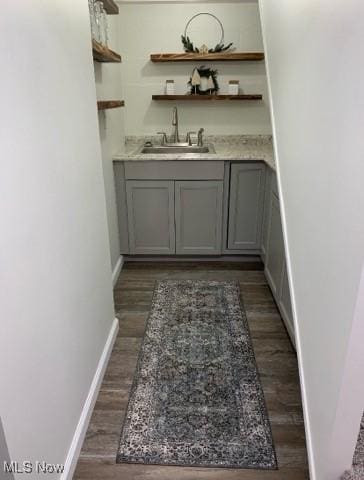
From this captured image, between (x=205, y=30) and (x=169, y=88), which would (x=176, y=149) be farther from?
(x=205, y=30)

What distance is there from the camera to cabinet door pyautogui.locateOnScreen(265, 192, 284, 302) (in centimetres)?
239

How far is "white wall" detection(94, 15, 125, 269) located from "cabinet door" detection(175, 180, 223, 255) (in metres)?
0.54

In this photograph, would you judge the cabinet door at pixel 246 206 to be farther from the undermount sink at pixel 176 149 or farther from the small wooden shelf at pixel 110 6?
the small wooden shelf at pixel 110 6

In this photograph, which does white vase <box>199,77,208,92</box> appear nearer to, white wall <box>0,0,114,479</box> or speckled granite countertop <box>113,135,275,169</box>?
speckled granite countertop <box>113,135,275,169</box>

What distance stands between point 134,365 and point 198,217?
1453 mm

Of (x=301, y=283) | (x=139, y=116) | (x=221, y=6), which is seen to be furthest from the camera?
(x=139, y=116)

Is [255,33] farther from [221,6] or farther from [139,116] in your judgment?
[139,116]

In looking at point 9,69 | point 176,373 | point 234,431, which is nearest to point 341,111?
point 9,69

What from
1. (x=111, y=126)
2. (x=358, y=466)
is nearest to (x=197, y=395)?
(x=358, y=466)

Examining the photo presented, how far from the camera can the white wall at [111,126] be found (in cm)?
258

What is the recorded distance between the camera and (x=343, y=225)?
105cm

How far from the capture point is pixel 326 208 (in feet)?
3.87

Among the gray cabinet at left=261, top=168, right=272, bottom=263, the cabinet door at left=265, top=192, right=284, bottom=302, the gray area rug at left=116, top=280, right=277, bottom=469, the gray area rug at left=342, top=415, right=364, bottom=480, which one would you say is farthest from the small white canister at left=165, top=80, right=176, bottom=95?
the gray area rug at left=342, top=415, right=364, bottom=480

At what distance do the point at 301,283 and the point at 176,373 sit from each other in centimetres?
90
